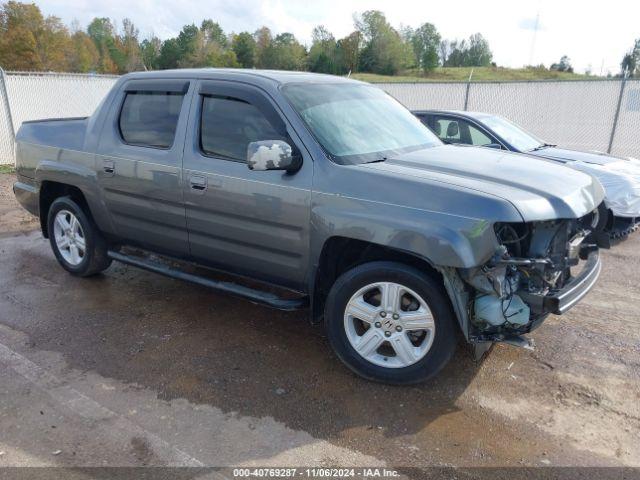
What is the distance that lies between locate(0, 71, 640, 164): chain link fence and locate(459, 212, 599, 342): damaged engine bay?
10165 millimetres

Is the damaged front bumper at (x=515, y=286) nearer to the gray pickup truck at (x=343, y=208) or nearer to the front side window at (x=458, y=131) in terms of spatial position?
the gray pickup truck at (x=343, y=208)

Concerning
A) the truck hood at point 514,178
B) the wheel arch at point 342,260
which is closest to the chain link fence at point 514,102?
the truck hood at point 514,178

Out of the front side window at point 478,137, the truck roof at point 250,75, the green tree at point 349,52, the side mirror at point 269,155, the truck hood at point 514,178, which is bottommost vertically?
the front side window at point 478,137

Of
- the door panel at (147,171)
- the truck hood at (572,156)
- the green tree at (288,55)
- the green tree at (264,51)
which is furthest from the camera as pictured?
the green tree at (264,51)

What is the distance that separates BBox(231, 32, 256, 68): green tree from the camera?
85975 mm

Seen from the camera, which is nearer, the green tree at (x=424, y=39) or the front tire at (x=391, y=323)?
the front tire at (x=391, y=323)

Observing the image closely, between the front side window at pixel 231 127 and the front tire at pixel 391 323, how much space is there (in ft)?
3.95

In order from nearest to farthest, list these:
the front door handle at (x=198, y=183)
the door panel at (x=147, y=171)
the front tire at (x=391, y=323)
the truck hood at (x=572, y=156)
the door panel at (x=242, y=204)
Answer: the front tire at (x=391, y=323), the door panel at (x=242, y=204), the front door handle at (x=198, y=183), the door panel at (x=147, y=171), the truck hood at (x=572, y=156)

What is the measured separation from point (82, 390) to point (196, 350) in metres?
0.82

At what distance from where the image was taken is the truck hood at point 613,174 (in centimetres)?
650

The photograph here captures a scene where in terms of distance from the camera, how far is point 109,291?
510 cm

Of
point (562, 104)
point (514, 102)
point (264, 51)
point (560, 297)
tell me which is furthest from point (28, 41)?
point (560, 297)

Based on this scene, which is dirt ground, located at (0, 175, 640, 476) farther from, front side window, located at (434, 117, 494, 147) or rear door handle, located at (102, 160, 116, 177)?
front side window, located at (434, 117, 494, 147)

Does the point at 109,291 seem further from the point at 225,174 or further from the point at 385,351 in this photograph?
the point at 385,351
